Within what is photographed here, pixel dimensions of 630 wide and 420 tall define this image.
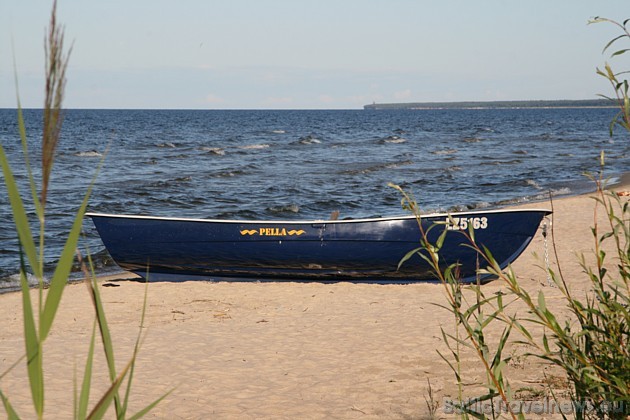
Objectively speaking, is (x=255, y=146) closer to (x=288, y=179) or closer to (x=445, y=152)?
(x=445, y=152)

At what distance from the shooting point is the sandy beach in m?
5.97

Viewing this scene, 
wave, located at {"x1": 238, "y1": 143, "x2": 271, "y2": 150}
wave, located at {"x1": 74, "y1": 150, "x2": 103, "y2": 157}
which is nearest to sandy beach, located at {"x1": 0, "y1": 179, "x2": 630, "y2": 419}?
wave, located at {"x1": 74, "y1": 150, "x2": 103, "y2": 157}

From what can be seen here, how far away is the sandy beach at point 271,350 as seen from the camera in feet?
19.6

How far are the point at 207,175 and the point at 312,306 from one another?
64.8 ft

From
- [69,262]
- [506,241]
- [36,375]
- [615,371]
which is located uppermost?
[69,262]

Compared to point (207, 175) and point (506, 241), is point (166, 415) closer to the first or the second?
point (506, 241)

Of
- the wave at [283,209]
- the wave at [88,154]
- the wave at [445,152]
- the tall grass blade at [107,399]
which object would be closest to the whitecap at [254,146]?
the wave at [88,154]

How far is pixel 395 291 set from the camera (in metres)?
10.3

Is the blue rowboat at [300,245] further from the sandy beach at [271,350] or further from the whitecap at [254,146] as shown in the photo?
the whitecap at [254,146]

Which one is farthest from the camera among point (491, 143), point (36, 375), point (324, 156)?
point (491, 143)

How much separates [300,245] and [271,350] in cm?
311

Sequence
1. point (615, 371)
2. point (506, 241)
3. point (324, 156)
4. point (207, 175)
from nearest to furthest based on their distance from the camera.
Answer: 1. point (615, 371)
2. point (506, 241)
3. point (207, 175)
4. point (324, 156)

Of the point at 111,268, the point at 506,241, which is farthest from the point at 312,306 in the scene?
the point at 111,268

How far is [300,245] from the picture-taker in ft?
34.4
